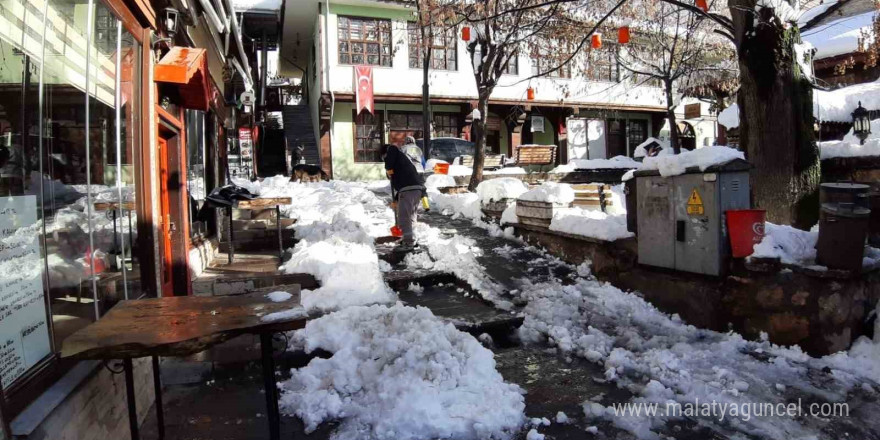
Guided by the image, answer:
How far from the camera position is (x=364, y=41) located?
64.7ft

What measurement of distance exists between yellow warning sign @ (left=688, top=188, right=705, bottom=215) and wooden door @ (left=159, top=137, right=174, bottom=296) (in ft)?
17.6

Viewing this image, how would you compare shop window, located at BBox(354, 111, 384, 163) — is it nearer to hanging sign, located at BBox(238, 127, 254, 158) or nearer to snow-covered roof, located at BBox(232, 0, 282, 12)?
hanging sign, located at BBox(238, 127, 254, 158)

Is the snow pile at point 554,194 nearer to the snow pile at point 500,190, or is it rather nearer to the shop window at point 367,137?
the snow pile at point 500,190

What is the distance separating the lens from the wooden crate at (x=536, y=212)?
7.88 meters

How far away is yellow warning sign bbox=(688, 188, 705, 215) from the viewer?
16.6 ft

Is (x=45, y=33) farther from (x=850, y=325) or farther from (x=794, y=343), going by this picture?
(x=850, y=325)

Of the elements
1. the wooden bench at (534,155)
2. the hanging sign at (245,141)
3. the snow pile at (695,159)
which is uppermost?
the hanging sign at (245,141)

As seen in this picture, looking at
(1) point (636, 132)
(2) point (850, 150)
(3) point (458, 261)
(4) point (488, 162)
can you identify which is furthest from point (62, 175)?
(1) point (636, 132)

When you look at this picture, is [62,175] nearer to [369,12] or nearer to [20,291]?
[20,291]

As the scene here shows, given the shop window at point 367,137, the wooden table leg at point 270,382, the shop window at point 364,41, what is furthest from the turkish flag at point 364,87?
the wooden table leg at point 270,382

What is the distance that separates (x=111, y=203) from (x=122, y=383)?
4.86ft

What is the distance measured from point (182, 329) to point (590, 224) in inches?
221

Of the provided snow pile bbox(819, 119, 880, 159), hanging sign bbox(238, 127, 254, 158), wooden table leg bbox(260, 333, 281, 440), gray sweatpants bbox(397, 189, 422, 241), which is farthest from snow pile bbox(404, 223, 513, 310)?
hanging sign bbox(238, 127, 254, 158)

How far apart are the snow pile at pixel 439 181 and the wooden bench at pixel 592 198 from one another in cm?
493
